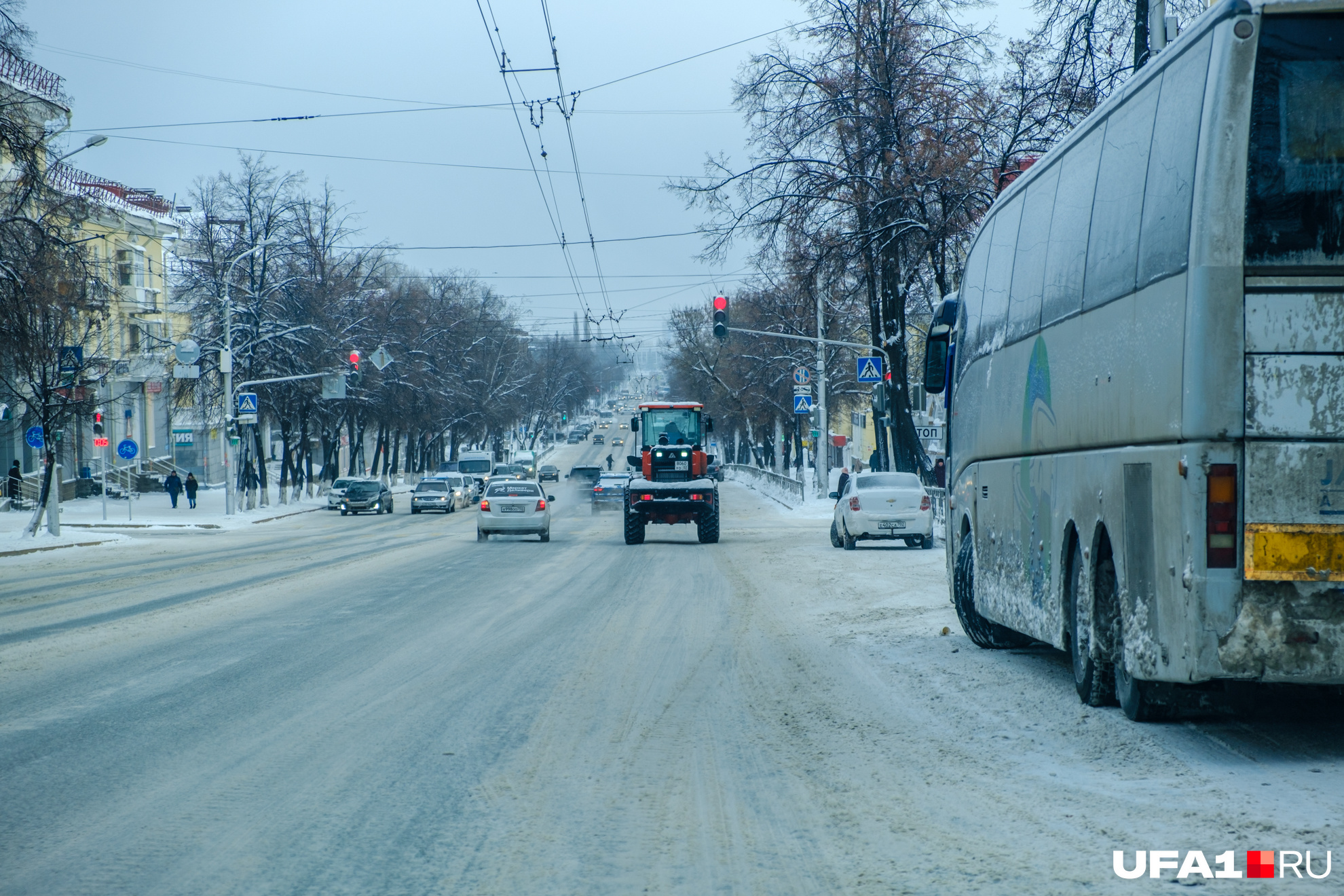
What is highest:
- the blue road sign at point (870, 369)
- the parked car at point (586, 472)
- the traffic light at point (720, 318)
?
the traffic light at point (720, 318)

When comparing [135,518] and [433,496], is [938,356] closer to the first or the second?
[135,518]

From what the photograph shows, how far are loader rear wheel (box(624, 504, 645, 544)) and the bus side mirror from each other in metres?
17.6

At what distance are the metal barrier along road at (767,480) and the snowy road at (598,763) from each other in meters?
45.7

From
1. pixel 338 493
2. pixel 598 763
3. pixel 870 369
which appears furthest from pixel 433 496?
pixel 598 763

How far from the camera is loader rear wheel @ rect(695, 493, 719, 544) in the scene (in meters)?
31.7

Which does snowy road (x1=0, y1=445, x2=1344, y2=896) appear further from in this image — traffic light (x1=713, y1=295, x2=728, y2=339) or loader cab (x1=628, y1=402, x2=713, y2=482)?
traffic light (x1=713, y1=295, x2=728, y2=339)

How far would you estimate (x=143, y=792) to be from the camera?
6418mm

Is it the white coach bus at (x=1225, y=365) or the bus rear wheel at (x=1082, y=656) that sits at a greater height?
the white coach bus at (x=1225, y=365)

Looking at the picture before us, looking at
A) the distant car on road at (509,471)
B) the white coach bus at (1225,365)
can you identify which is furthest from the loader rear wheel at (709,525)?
the distant car on road at (509,471)

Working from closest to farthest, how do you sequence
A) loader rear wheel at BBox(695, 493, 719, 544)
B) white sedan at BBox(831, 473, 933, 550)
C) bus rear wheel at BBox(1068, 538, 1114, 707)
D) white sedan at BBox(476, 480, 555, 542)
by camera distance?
bus rear wheel at BBox(1068, 538, 1114, 707) < white sedan at BBox(831, 473, 933, 550) < loader rear wheel at BBox(695, 493, 719, 544) < white sedan at BBox(476, 480, 555, 542)

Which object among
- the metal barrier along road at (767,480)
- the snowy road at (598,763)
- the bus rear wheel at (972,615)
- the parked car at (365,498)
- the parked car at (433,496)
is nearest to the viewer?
the snowy road at (598,763)

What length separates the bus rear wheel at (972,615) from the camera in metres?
12.1

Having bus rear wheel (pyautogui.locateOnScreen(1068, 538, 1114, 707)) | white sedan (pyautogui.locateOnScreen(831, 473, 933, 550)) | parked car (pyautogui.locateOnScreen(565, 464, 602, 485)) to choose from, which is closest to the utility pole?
white sedan (pyautogui.locateOnScreen(831, 473, 933, 550))

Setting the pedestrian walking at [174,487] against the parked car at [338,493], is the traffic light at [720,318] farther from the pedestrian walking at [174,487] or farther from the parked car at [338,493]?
the pedestrian walking at [174,487]
